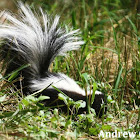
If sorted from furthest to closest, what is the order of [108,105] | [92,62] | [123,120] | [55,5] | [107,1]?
[107,1]
[55,5]
[92,62]
[108,105]
[123,120]

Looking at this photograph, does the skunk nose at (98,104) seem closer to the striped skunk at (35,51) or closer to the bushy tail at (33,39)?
the striped skunk at (35,51)

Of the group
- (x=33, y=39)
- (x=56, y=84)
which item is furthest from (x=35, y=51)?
(x=56, y=84)

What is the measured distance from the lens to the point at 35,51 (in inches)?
145

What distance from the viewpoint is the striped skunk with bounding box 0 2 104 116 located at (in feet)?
11.9

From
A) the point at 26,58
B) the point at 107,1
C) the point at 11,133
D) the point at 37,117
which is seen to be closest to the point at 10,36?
the point at 26,58

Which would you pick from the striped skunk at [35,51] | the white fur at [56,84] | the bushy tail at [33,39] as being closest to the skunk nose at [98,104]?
the striped skunk at [35,51]

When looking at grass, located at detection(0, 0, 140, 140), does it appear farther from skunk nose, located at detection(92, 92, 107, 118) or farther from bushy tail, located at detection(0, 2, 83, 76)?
bushy tail, located at detection(0, 2, 83, 76)

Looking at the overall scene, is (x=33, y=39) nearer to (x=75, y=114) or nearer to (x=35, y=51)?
(x=35, y=51)

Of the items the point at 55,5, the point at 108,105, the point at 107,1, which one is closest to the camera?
the point at 108,105

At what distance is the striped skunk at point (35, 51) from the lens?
142 inches

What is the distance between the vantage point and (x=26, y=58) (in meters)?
3.68

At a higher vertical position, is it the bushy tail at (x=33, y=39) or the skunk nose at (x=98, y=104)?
the bushy tail at (x=33, y=39)

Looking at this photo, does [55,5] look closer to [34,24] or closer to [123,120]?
[34,24]

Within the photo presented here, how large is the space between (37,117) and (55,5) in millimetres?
4274
